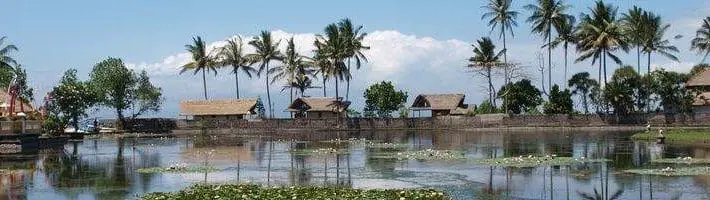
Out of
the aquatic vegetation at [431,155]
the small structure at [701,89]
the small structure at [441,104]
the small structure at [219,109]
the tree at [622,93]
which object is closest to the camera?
the aquatic vegetation at [431,155]

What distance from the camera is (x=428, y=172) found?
30516 millimetres

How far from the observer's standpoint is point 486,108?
287 ft

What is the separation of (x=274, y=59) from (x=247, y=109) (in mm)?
7227

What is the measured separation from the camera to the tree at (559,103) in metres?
79.2

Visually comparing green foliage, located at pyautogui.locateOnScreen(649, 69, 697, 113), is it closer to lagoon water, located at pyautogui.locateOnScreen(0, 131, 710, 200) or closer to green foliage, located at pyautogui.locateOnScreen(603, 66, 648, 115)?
green foliage, located at pyautogui.locateOnScreen(603, 66, 648, 115)

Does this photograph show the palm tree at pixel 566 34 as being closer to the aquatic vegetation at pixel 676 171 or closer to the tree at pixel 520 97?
the tree at pixel 520 97

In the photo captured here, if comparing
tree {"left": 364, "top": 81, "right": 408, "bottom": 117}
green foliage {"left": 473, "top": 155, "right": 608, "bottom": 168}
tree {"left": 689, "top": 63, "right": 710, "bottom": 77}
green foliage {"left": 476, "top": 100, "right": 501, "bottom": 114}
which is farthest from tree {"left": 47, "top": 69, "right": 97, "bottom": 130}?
tree {"left": 689, "top": 63, "right": 710, "bottom": 77}

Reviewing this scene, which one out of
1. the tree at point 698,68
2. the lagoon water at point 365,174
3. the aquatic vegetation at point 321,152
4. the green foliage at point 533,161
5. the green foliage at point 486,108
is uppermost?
the tree at point 698,68

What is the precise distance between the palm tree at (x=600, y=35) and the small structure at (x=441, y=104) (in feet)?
52.3

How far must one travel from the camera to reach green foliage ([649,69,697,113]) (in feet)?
247

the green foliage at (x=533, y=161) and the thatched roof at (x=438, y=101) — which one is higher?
the thatched roof at (x=438, y=101)

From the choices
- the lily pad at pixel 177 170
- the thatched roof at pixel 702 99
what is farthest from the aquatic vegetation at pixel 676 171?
the thatched roof at pixel 702 99

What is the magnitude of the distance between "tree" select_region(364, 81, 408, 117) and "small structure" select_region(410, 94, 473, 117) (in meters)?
2.01

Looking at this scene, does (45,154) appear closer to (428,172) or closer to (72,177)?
(72,177)
